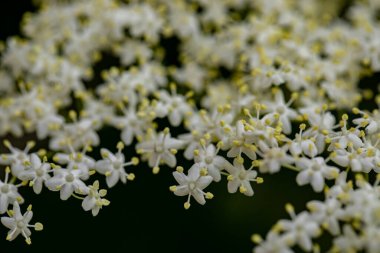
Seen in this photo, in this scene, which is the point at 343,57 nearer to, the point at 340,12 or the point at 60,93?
the point at 340,12

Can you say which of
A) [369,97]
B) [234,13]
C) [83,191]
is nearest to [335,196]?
[83,191]

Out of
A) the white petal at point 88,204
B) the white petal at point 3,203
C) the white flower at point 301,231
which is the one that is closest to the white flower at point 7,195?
the white petal at point 3,203

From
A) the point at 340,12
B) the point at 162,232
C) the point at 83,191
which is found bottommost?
the point at 83,191

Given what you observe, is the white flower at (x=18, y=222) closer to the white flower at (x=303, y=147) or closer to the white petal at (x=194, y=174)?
the white petal at (x=194, y=174)

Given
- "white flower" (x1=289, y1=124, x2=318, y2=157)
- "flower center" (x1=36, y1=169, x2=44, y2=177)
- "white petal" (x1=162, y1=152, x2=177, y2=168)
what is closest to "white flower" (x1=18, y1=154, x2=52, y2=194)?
"flower center" (x1=36, y1=169, x2=44, y2=177)

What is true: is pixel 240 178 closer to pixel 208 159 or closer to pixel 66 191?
pixel 208 159

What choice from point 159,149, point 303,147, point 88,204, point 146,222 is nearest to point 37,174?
point 88,204
